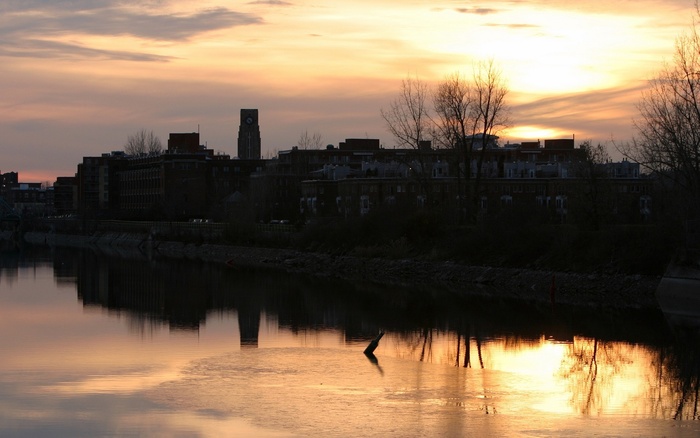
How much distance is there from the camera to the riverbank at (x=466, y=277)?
176 ft

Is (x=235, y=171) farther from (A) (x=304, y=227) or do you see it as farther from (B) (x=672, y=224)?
(B) (x=672, y=224)

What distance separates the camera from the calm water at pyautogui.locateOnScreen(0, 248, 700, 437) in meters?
23.7

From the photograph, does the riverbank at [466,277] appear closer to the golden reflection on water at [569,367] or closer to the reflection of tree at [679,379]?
the reflection of tree at [679,379]

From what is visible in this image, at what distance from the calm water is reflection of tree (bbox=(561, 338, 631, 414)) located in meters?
0.11

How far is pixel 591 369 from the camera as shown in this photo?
32.6 meters

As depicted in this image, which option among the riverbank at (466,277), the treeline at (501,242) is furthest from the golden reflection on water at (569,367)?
the treeline at (501,242)

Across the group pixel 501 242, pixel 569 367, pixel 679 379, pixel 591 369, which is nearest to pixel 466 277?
pixel 501 242

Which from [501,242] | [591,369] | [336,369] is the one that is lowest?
[591,369]

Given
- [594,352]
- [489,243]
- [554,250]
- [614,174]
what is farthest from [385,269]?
[614,174]

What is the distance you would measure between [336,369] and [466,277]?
36790mm

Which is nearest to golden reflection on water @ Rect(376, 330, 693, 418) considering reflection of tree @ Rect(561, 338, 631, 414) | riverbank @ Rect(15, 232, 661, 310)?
reflection of tree @ Rect(561, 338, 631, 414)

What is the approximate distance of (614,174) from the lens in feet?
416

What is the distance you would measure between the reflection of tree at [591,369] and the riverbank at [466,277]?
12141 millimetres

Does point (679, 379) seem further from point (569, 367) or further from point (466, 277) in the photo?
point (466, 277)
